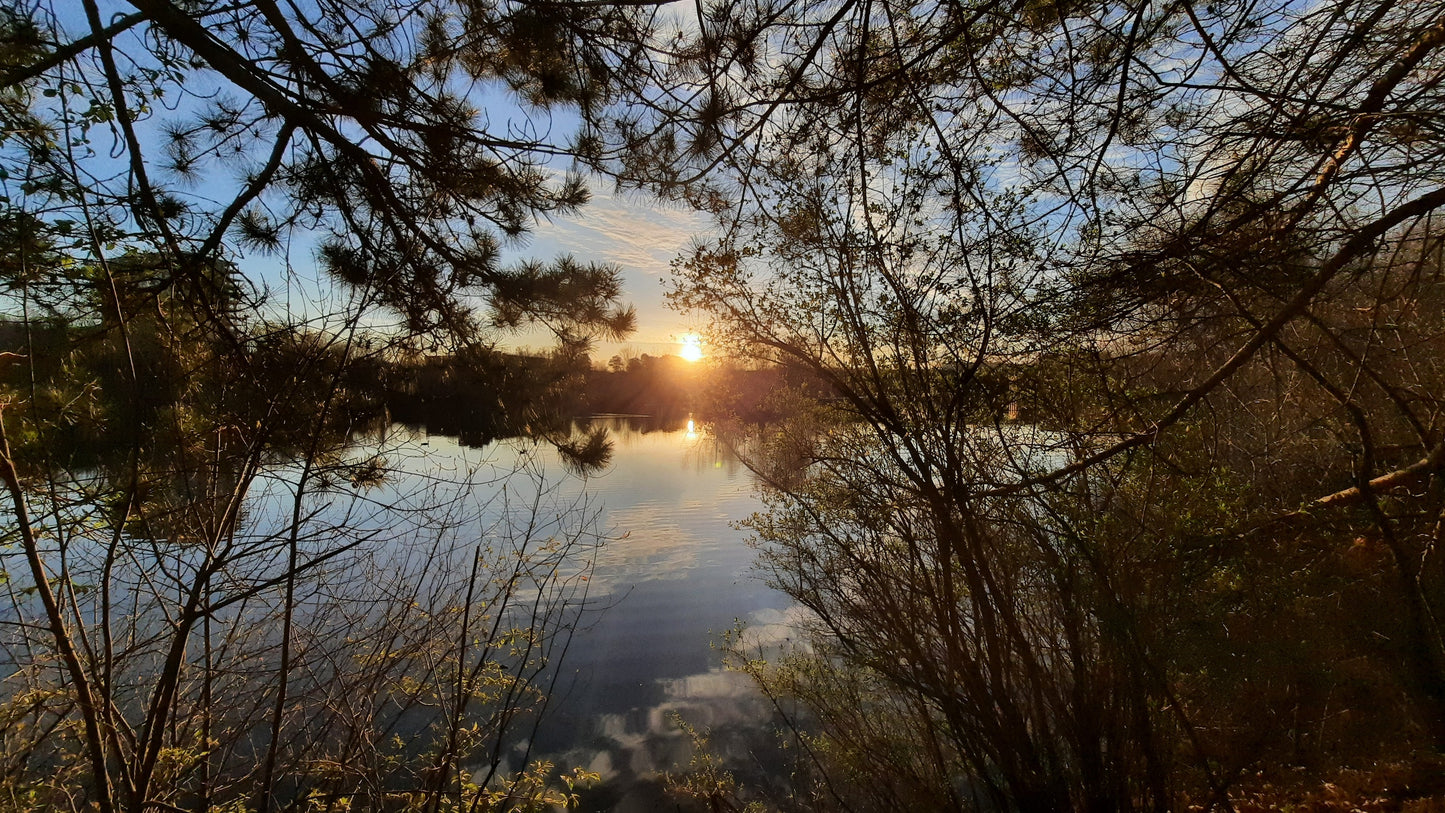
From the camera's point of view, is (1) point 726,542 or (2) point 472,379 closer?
(2) point 472,379

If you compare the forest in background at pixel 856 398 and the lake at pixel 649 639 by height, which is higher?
the forest in background at pixel 856 398

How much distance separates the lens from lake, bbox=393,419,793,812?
5.27 meters

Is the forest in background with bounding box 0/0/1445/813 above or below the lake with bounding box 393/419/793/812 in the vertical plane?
above

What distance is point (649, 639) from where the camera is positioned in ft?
23.9

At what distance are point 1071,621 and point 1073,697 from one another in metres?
0.53

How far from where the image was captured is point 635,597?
822 cm

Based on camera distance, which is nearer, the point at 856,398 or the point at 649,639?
the point at 856,398

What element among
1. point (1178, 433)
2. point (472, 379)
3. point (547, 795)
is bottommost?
point (547, 795)

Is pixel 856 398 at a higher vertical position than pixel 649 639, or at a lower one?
higher

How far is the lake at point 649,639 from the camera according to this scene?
17.3 feet

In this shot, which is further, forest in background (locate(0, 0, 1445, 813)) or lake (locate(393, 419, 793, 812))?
lake (locate(393, 419, 793, 812))

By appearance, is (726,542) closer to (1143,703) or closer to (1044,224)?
(1143,703)

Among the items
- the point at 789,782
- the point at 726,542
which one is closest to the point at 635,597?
the point at 726,542

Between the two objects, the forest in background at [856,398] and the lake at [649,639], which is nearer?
the forest in background at [856,398]
